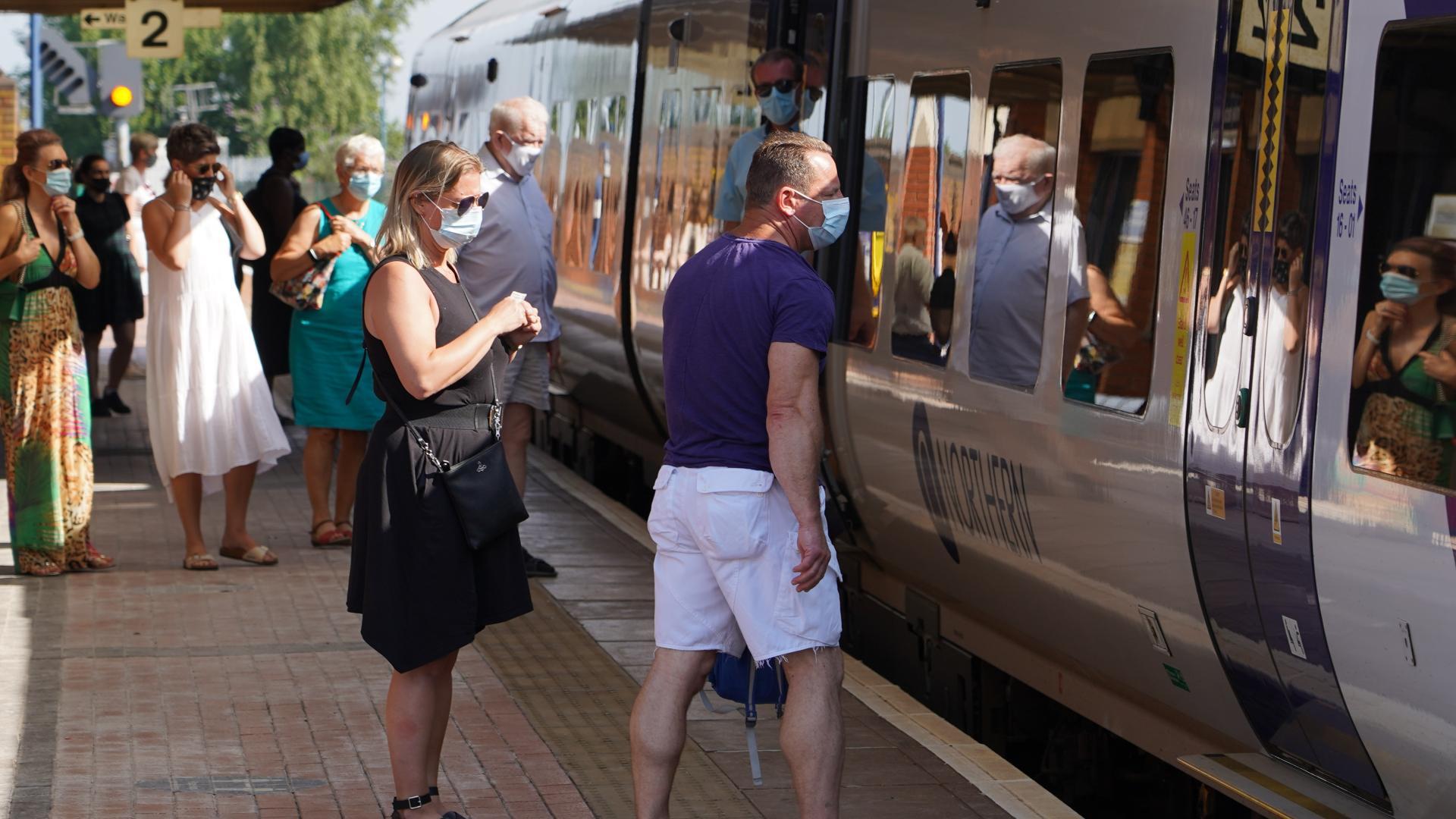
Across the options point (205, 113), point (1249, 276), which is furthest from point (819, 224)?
point (205, 113)

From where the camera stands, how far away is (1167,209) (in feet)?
16.4

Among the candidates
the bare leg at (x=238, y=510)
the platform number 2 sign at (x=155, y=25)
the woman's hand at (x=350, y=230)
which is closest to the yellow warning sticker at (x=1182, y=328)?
the woman's hand at (x=350, y=230)

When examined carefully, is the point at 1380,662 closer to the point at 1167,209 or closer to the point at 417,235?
the point at 1167,209

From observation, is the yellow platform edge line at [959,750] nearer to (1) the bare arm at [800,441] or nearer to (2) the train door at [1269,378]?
(2) the train door at [1269,378]

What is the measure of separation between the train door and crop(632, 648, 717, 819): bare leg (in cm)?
126

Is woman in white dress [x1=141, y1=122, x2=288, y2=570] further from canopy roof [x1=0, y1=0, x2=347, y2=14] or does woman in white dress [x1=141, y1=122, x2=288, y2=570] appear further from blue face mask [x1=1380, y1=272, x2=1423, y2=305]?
blue face mask [x1=1380, y1=272, x2=1423, y2=305]

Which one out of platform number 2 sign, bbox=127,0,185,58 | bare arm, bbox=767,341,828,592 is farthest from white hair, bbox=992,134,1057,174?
platform number 2 sign, bbox=127,0,185,58

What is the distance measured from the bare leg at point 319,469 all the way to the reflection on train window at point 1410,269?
235 inches

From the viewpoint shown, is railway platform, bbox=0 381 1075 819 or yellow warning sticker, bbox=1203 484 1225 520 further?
railway platform, bbox=0 381 1075 819

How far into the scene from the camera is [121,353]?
14492mm

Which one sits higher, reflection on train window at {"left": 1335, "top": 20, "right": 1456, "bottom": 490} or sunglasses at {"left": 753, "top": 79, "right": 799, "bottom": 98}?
sunglasses at {"left": 753, "top": 79, "right": 799, "bottom": 98}

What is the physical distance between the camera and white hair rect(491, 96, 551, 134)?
25.3 feet

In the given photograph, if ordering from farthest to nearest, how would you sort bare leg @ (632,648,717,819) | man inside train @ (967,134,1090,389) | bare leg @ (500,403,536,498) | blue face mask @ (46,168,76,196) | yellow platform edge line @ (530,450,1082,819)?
1. bare leg @ (500,403,536,498)
2. blue face mask @ (46,168,76,196)
3. man inside train @ (967,134,1090,389)
4. yellow platform edge line @ (530,450,1082,819)
5. bare leg @ (632,648,717,819)

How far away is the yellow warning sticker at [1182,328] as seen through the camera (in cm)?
484
